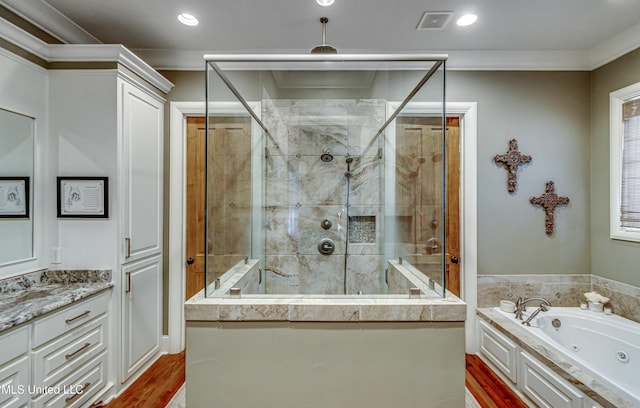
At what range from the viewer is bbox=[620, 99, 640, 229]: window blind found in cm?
230

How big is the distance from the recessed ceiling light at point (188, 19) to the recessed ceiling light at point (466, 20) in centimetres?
192

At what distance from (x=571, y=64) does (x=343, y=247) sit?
8.65 ft

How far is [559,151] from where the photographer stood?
105 inches

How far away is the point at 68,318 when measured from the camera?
173 cm

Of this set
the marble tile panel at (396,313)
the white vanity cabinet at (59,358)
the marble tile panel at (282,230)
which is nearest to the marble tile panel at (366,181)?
the marble tile panel at (282,230)

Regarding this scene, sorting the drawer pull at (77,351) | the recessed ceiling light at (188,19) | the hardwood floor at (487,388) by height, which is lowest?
the hardwood floor at (487,388)

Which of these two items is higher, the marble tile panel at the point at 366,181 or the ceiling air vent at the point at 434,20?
the ceiling air vent at the point at 434,20

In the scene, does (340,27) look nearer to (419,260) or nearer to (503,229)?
(419,260)

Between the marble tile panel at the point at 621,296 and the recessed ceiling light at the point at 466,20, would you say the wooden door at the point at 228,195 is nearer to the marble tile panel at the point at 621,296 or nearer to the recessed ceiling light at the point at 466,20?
the recessed ceiling light at the point at 466,20

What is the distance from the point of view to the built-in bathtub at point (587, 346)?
5.07 ft

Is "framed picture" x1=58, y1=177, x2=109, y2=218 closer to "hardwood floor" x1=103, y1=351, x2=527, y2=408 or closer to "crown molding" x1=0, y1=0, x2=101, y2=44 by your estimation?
"crown molding" x1=0, y1=0, x2=101, y2=44

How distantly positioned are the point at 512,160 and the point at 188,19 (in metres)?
2.88

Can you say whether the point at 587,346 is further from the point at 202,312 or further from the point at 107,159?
the point at 107,159

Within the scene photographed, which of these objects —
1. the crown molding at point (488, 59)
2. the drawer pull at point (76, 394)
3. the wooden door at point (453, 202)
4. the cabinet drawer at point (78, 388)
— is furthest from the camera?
the wooden door at point (453, 202)
